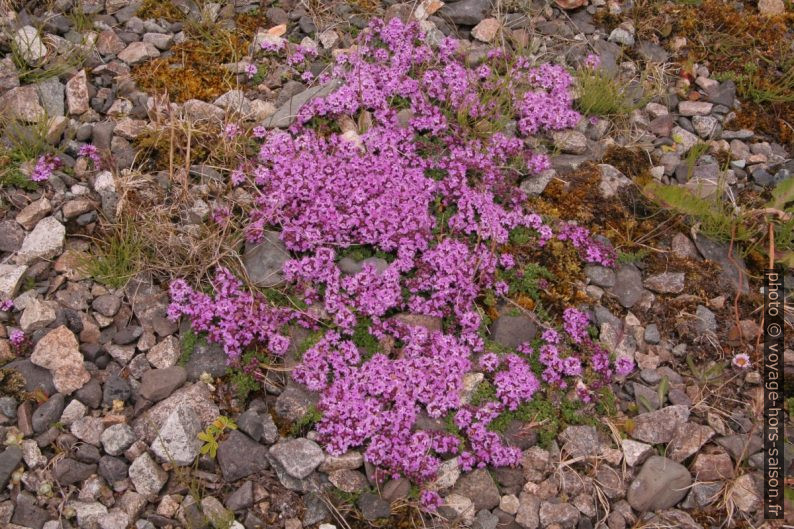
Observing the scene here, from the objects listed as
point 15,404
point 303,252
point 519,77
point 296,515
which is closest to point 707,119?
point 519,77

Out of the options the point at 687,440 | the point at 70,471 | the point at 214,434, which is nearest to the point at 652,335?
the point at 687,440

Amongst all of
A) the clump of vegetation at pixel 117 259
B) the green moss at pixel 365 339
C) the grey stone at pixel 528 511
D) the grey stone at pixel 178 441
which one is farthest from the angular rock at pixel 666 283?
the clump of vegetation at pixel 117 259

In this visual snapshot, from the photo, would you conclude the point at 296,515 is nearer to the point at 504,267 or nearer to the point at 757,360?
the point at 504,267

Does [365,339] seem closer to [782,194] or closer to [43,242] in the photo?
[43,242]

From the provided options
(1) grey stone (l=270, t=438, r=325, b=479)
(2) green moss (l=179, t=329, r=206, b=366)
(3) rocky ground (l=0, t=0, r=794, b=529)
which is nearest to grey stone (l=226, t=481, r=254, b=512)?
(3) rocky ground (l=0, t=0, r=794, b=529)

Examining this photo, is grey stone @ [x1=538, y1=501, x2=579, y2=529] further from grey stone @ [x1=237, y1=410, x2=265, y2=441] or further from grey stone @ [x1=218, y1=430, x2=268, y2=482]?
grey stone @ [x1=237, y1=410, x2=265, y2=441]

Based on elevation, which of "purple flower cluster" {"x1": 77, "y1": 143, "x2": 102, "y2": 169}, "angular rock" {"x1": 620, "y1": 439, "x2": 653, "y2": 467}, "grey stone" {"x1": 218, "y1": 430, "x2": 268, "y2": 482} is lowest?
"grey stone" {"x1": 218, "y1": 430, "x2": 268, "y2": 482}
